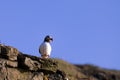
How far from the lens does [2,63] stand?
68.7 feet

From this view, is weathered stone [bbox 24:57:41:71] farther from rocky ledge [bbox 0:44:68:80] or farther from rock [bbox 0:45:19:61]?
rock [bbox 0:45:19:61]

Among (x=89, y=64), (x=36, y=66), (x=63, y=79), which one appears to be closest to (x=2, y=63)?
(x=36, y=66)

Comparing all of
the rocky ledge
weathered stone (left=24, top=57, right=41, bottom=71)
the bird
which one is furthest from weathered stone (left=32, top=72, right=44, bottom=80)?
the bird

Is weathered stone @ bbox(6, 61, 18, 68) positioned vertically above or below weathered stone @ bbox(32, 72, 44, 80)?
above

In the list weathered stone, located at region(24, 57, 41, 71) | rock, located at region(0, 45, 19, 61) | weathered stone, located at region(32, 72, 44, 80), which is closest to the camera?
rock, located at region(0, 45, 19, 61)

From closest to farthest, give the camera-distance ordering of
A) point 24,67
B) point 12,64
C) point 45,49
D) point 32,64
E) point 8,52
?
1. point 8,52
2. point 12,64
3. point 24,67
4. point 32,64
5. point 45,49

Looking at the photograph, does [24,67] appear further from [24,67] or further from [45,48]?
[45,48]

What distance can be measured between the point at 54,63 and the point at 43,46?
987 mm

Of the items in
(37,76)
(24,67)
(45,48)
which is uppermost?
(45,48)

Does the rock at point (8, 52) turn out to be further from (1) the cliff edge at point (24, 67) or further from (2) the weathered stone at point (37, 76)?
(2) the weathered stone at point (37, 76)

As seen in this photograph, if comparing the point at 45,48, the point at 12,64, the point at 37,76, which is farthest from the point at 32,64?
the point at 45,48

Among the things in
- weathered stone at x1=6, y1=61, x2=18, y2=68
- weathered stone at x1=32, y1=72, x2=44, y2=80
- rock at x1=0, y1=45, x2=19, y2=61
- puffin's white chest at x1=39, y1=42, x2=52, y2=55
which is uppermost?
puffin's white chest at x1=39, y1=42, x2=52, y2=55

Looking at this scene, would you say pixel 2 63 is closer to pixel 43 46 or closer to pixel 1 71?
Result: pixel 1 71

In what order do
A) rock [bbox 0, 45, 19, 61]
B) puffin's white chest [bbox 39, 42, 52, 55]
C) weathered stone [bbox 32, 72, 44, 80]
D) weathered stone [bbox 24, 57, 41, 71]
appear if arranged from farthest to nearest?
puffin's white chest [bbox 39, 42, 52, 55], weathered stone [bbox 32, 72, 44, 80], weathered stone [bbox 24, 57, 41, 71], rock [bbox 0, 45, 19, 61]
